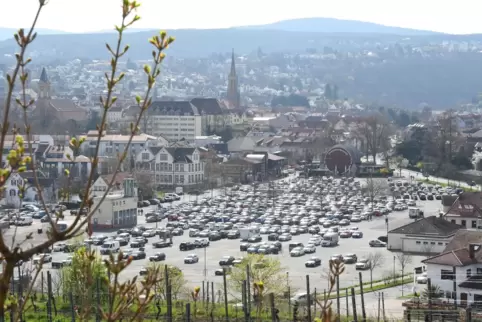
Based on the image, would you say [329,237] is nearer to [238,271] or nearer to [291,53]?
[238,271]

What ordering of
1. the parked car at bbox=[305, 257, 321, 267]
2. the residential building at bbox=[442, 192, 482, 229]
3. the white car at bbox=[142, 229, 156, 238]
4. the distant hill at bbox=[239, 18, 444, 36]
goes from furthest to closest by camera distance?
the distant hill at bbox=[239, 18, 444, 36]
the white car at bbox=[142, 229, 156, 238]
the residential building at bbox=[442, 192, 482, 229]
the parked car at bbox=[305, 257, 321, 267]

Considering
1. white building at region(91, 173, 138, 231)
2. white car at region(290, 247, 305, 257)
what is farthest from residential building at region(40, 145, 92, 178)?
white car at region(290, 247, 305, 257)

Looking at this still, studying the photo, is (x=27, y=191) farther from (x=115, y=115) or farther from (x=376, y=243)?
(x=115, y=115)

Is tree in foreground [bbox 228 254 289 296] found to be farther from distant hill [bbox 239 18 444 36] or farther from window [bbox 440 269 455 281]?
distant hill [bbox 239 18 444 36]

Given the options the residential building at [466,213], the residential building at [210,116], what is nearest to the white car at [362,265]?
the residential building at [466,213]

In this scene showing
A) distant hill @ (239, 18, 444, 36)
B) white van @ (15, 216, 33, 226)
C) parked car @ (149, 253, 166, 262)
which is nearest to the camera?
parked car @ (149, 253, 166, 262)

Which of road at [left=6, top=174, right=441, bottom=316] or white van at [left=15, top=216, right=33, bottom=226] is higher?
road at [left=6, top=174, right=441, bottom=316]
